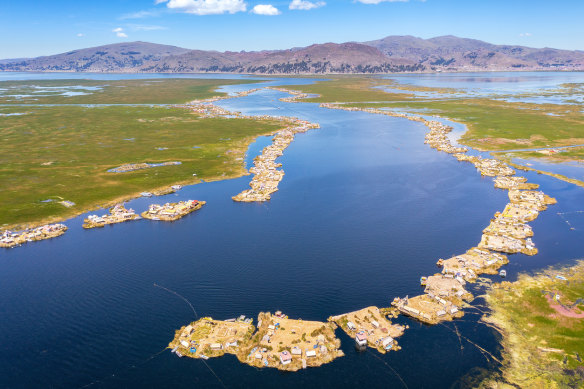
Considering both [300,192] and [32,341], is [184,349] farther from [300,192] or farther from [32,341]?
[300,192]

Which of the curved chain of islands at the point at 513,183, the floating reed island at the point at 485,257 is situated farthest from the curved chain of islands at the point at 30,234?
the curved chain of islands at the point at 513,183

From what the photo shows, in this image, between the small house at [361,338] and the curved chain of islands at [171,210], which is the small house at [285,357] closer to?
the small house at [361,338]

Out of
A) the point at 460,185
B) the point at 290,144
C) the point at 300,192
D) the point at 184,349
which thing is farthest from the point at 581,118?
the point at 184,349

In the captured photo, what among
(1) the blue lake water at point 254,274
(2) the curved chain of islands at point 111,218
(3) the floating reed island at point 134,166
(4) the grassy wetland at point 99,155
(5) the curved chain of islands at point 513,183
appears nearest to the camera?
(1) the blue lake water at point 254,274

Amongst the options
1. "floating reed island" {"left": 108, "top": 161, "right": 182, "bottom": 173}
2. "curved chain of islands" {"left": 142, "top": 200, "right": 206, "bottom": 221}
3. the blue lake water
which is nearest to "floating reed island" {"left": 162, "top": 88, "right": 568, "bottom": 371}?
the blue lake water

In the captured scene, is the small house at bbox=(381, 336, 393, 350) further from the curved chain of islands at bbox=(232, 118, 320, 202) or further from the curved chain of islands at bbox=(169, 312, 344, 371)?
the curved chain of islands at bbox=(232, 118, 320, 202)

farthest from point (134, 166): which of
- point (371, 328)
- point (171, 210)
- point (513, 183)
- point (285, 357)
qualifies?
point (513, 183)
